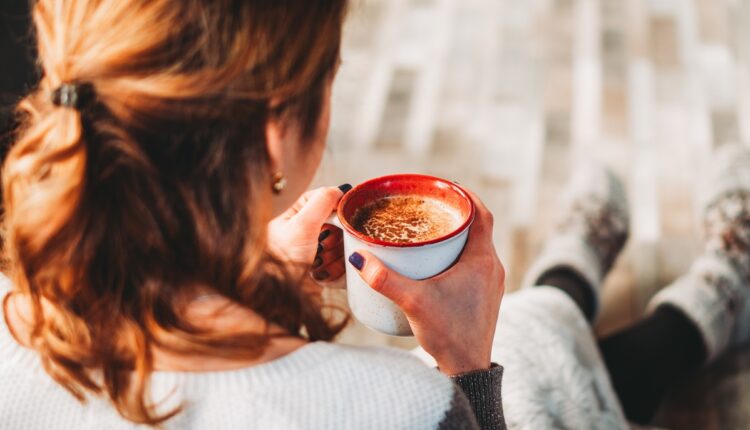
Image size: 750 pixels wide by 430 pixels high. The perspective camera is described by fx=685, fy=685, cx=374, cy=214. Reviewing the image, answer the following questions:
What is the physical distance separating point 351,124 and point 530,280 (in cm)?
78

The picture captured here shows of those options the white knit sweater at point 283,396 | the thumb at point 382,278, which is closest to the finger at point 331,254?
the thumb at point 382,278

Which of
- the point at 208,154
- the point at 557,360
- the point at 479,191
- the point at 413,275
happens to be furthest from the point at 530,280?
the point at 208,154

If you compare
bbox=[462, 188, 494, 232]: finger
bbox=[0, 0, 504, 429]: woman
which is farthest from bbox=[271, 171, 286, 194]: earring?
bbox=[462, 188, 494, 232]: finger

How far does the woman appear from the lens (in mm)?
512

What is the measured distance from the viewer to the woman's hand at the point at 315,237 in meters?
0.78

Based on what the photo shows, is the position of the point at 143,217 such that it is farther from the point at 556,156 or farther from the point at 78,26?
the point at 556,156

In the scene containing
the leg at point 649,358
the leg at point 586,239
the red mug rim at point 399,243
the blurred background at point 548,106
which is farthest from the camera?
the blurred background at point 548,106

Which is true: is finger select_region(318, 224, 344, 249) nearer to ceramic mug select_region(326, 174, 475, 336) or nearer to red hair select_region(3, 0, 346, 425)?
ceramic mug select_region(326, 174, 475, 336)

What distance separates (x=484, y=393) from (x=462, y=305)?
0.33ft

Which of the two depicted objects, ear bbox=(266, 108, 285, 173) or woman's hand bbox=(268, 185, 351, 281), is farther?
woman's hand bbox=(268, 185, 351, 281)

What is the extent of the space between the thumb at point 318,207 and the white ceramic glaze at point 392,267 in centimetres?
3

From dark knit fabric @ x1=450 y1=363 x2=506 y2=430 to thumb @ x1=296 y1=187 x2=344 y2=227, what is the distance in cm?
23

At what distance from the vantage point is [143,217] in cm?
54

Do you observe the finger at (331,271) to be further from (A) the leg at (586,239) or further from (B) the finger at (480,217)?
(A) the leg at (586,239)
